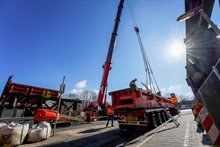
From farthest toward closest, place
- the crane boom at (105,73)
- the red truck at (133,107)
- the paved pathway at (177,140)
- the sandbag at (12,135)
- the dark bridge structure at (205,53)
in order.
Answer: the crane boom at (105,73), the red truck at (133,107), the sandbag at (12,135), the paved pathway at (177,140), the dark bridge structure at (205,53)

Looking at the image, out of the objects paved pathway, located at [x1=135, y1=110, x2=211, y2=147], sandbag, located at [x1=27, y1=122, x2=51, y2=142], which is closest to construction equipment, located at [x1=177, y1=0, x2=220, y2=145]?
paved pathway, located at [x1=135, y1=110, x2=211, y2=147]

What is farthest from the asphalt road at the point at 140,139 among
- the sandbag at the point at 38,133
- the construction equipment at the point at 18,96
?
the construction equipment at the point at 18,96

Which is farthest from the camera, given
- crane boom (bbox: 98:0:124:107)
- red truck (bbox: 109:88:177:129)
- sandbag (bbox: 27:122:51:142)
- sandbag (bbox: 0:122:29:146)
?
crane boom (bbox: 98:0:124:107)

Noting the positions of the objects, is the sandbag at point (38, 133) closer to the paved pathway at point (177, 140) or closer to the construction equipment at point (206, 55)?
the paved pathway at point (177, 140)

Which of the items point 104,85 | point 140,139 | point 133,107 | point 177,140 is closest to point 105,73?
point 104,85

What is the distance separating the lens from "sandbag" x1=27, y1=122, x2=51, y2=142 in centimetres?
514

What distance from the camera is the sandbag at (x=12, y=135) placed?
14.5 feet

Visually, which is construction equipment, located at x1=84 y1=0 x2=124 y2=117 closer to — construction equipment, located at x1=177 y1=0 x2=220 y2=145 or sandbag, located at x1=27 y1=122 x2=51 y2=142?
Answer: sandbag, located at x1=27 y1=122 x2=51 y2=142

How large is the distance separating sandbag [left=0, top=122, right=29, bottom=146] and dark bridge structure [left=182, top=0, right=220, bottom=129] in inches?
232

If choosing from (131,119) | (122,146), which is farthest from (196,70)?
(131,119)

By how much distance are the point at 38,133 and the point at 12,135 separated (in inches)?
36.9

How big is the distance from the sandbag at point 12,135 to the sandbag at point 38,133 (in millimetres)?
319

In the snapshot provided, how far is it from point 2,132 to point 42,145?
144cm

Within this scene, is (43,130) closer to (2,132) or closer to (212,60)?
(2,132)
